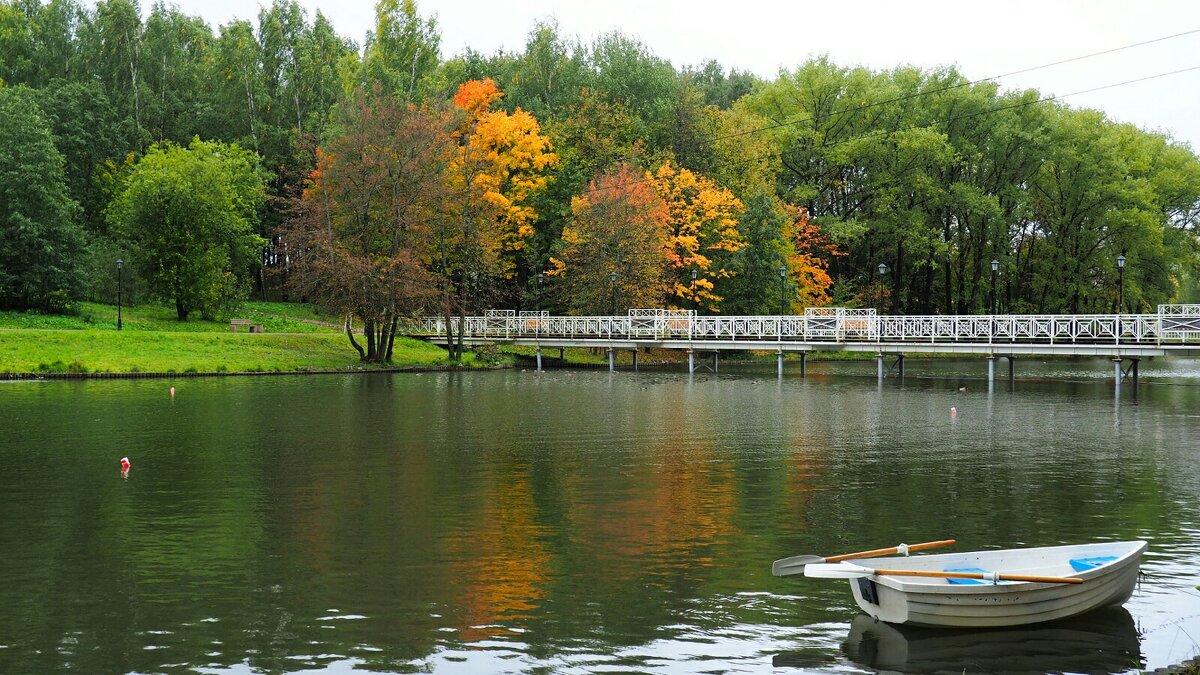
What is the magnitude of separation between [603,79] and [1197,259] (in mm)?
45213

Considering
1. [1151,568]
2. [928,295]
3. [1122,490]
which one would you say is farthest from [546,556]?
[928,295]

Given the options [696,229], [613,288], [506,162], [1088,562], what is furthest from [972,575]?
[506,162]

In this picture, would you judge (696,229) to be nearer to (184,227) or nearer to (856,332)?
(856,332)

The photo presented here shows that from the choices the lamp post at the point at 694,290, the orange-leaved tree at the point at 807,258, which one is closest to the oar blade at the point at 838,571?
the lamp post at the point at 694,290

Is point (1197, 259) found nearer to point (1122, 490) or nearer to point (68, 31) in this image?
point (1122, 490)

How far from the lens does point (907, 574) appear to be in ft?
35.6

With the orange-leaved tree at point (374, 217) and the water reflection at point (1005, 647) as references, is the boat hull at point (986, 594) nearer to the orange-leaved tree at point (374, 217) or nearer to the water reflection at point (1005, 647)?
the water reflection at point (1005, 647)

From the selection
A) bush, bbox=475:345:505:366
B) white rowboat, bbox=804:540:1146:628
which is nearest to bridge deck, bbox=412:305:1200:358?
bush, bbox=475:345:505:366

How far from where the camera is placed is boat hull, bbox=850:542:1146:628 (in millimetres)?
10680

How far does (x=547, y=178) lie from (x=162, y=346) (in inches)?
1050

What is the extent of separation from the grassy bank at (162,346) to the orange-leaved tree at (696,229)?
50.8 feet

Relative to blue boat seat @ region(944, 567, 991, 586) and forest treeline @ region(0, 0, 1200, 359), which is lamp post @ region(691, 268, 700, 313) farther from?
blue boat seat @ region(944, 567, 991, 586)

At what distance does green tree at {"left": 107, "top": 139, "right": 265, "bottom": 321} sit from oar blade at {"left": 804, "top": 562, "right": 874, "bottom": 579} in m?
56.8

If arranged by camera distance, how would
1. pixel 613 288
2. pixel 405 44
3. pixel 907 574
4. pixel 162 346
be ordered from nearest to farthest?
pixel 907 574 < pixel 162 346 < pixel 613 288 < pixel 405 44
